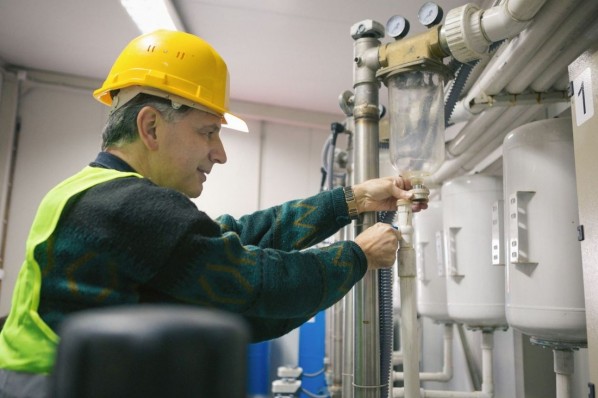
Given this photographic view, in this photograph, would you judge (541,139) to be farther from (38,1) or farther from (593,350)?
(38,1)

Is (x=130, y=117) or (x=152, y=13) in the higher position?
(x=152, y=13)

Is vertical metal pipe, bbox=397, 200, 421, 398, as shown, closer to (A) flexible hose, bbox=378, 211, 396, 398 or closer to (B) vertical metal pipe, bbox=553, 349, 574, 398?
(A) flexible hose, bbox=378, 211, 396, 398

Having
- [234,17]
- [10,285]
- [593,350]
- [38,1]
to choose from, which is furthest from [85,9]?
[593,350]

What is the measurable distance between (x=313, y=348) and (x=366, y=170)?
294 centimetres

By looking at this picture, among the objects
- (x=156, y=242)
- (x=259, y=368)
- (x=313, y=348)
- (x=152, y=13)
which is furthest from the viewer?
(x=313, y=348)

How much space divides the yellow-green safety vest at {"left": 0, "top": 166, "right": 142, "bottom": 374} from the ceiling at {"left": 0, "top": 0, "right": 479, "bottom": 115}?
2.20 m

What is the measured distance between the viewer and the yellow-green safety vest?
2.42 feet

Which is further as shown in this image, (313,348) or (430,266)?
(313,348)

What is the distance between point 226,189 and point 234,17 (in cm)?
171

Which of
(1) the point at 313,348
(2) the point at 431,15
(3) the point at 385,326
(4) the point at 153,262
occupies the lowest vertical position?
(1) the point at 313,348

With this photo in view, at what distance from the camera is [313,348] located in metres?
3.92

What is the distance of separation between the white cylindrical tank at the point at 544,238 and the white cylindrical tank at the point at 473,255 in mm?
462

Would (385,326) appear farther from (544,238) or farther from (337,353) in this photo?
(337,353)

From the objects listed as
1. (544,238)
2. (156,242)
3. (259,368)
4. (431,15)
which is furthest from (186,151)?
(259,368)
